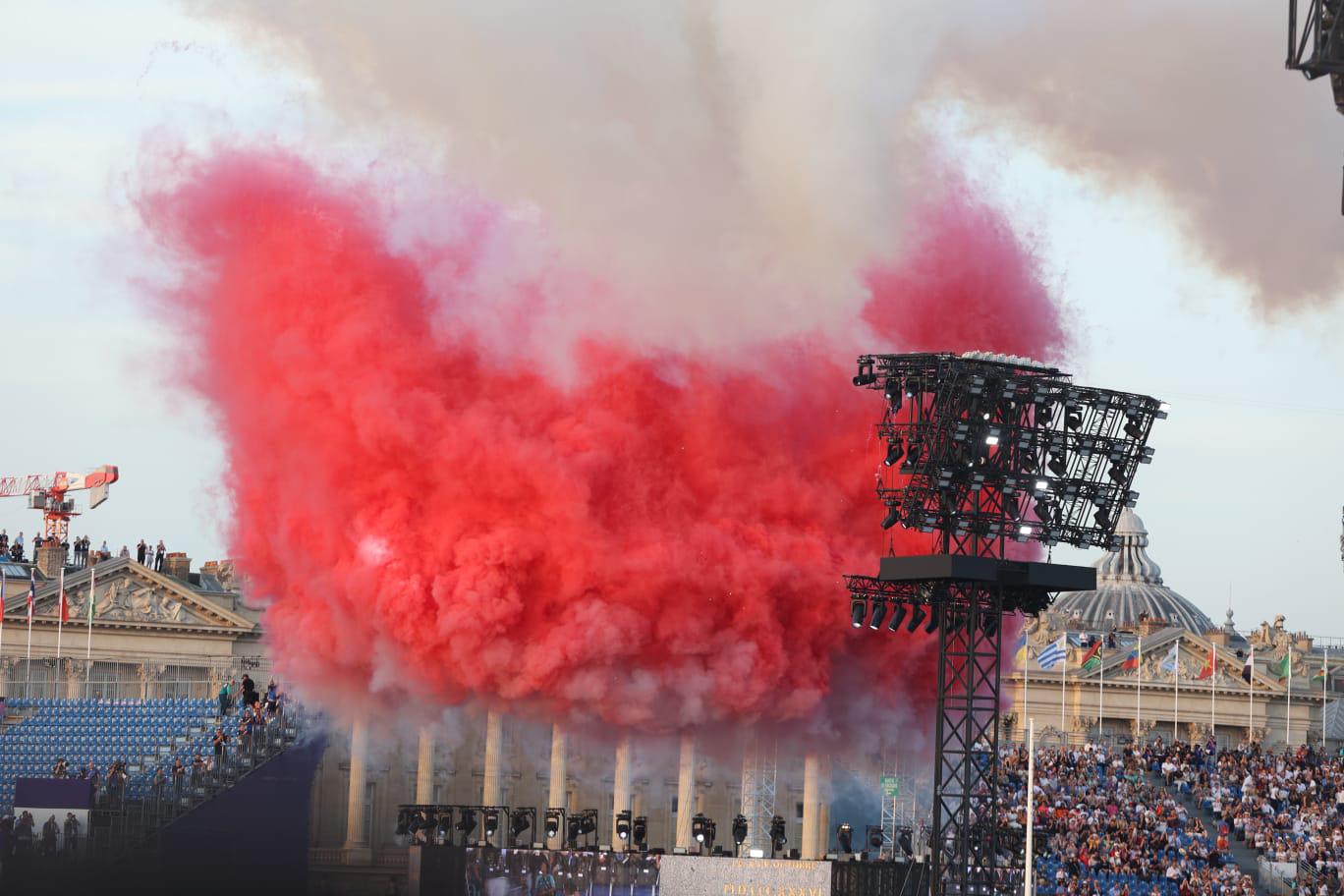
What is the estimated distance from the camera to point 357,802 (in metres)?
61.8

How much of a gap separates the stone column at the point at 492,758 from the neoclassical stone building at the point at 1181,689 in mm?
56953

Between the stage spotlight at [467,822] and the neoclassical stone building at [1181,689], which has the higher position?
the neoclassical stone building at [1181,689]

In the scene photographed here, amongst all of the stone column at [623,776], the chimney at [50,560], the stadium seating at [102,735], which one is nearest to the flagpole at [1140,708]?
the chimney at [50,560]

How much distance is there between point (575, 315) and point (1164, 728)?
84677 millimetres

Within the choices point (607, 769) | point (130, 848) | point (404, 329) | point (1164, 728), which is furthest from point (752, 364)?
point (1164, 728)

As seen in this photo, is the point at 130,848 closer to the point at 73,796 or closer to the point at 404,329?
the point at 73,796

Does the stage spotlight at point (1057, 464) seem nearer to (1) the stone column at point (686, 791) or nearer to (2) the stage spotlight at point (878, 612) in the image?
(2) the stage spotlight at point (878, 612)

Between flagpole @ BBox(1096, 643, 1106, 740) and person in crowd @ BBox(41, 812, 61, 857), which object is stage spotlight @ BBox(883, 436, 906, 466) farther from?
flagpole @ BBox(1096, 643, 1106, 740)

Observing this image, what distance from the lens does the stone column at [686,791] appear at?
187ft

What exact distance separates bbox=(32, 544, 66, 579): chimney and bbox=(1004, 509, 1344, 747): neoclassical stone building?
46635mm

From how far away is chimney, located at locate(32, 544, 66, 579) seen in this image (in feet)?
350

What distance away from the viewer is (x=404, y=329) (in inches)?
2156

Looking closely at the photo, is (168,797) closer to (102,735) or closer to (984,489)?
(102,735)

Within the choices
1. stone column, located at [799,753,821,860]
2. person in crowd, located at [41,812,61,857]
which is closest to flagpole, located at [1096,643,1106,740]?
stone column, located at [799,753,821,860]
